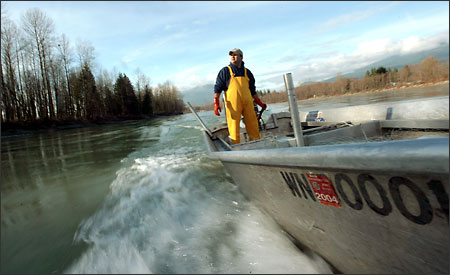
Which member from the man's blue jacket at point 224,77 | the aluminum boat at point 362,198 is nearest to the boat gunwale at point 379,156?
the aluminum boat at point 362,198

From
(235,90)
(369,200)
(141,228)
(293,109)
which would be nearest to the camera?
(369,200)

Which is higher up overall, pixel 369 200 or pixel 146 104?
pixel 146 104

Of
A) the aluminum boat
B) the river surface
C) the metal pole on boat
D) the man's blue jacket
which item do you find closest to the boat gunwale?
the aluminum boat

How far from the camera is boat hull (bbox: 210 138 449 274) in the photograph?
103cm

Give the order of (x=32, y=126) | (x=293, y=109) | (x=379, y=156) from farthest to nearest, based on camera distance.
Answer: (x=32, y=126) < (x=293, y=109) < (x=379, y=156)

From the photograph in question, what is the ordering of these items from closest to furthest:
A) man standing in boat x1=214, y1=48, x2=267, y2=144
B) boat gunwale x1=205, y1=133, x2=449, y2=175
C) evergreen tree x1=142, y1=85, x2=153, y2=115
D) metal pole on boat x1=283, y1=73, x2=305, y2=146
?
boat gunwale x1=205, y1=133, x2=449, y2=175
metal pole on boat x1=283, y1=73, x2=305, y2=146
man standing in boat x1=214, y1=48, x2=267, y2=144
evergreen tree x1=142, y1=85, x2=153, y2=115

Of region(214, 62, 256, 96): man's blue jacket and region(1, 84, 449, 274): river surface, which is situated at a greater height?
region(214, 62, 256, 96): man's blue jacket

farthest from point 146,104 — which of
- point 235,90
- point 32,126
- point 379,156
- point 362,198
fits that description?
point 379,156

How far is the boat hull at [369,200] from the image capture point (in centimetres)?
103

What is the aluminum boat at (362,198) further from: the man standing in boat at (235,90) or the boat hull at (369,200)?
the man standing in boat at (235,90)

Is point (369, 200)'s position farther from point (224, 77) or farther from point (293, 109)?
point (224, 77)

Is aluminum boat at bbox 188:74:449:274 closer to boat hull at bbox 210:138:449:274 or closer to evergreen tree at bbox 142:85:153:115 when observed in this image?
boat hull at bbox 210:138:449:274

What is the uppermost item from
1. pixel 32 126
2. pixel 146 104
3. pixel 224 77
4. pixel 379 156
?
pixel 146 104

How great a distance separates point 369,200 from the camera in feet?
4.37
